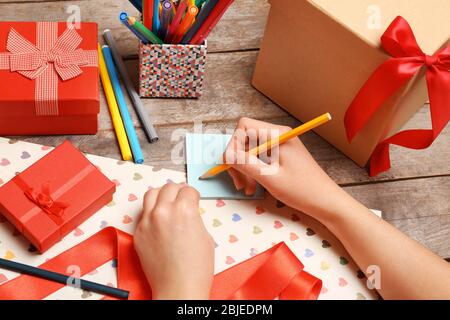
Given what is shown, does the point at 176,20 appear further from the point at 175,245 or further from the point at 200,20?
the point at 175,245

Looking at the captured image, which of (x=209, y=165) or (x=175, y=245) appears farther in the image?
(x=209, y=165)

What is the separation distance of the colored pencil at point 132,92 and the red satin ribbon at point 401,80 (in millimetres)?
268

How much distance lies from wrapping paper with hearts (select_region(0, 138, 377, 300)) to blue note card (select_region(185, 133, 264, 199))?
1 cm

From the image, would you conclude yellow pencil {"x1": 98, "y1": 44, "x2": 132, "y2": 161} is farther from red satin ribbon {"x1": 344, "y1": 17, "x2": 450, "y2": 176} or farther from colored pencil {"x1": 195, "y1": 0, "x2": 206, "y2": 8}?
red satin ribbon {"x1": 344, "y1": 17, "x2": 450, "y2": 176}

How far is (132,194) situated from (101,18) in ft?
1.02

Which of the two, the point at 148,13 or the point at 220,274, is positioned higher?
the point at 148,13

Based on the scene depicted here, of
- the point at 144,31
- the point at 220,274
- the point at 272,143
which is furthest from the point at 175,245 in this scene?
the point at 144,31

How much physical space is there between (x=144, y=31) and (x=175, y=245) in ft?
0.94

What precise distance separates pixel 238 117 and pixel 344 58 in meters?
0.19

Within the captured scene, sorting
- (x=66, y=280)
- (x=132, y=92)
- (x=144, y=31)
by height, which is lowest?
(x=66, y=280)

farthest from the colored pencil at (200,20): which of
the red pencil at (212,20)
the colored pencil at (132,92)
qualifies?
the colored pencil at (132,92)

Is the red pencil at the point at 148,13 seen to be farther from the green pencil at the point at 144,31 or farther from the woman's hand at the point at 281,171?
the woman's hand at the point at 281,171

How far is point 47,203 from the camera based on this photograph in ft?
2.47

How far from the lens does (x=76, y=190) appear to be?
78cm
